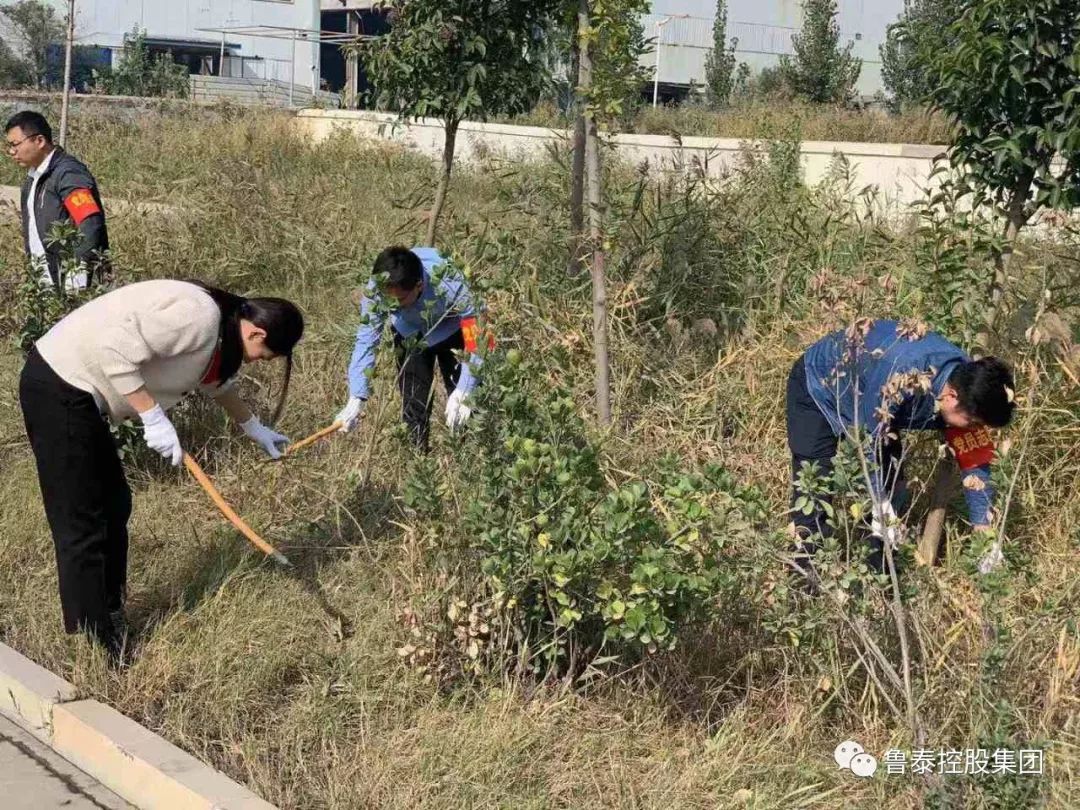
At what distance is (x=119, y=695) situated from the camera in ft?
12.0

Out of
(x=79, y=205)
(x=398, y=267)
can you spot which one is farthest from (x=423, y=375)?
(x=79, y=205)

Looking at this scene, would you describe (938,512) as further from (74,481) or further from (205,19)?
(205,19)

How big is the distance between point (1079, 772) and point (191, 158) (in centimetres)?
1060

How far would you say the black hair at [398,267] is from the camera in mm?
4465

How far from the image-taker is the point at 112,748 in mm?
3340

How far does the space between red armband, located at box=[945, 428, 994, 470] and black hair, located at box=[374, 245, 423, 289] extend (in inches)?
81.7

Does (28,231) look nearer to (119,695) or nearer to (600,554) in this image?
(119,695)

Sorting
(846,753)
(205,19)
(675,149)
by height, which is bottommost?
(846,753)

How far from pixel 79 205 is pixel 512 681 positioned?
11.8 ft

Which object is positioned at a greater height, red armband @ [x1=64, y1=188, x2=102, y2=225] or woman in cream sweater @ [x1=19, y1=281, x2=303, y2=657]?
red armband @ [x1=64, y1=188, x2=102, y2=225]

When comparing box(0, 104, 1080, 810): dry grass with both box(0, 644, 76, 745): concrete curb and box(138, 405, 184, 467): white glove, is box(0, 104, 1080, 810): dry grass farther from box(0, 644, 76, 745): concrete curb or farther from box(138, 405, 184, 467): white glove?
box(138, 405, 184, 467): white glove

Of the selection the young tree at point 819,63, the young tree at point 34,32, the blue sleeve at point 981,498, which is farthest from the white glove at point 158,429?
the young tree at point 34,32

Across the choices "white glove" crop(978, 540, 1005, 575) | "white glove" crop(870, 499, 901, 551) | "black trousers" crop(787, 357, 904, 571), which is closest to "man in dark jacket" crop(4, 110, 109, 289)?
"black trousers" crop(787, 357, 904, 571)

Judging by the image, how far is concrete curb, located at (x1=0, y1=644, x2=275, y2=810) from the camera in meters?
3.11
